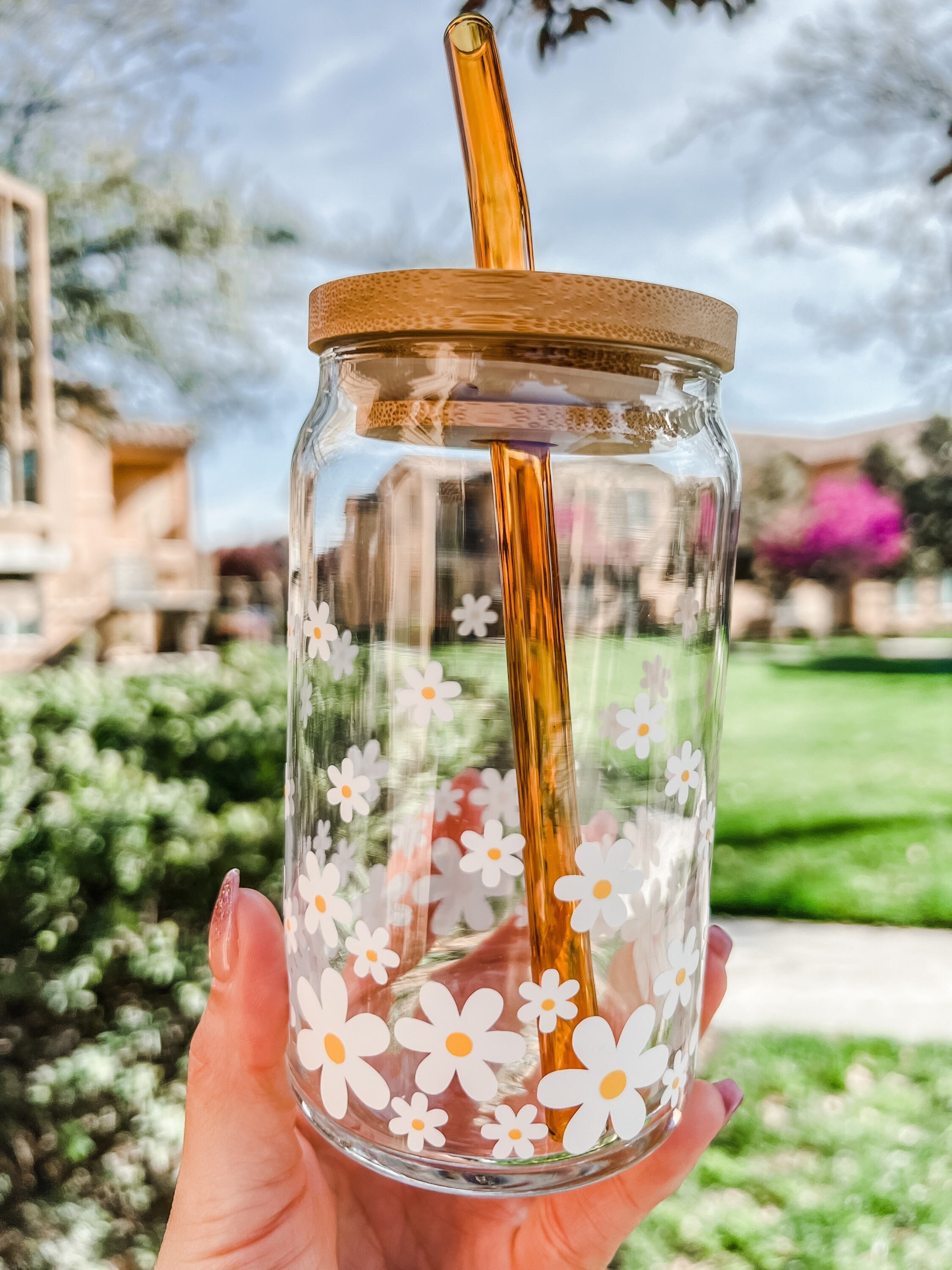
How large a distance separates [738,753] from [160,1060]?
11.0 feet

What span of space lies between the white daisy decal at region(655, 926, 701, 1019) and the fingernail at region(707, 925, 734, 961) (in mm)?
169

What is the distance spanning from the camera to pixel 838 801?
3727 millimetres

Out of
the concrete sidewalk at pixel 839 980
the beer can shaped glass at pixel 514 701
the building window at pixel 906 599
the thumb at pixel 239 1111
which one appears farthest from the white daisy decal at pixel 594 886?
the building window at pixel 906 599

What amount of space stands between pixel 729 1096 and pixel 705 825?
0.27m

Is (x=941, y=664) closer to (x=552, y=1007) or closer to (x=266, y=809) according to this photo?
(x=266, y=809)

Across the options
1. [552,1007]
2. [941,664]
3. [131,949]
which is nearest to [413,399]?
[552,1007]

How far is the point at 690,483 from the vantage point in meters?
0.56

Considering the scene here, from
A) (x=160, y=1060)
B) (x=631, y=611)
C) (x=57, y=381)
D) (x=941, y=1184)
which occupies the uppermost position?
(x=57, y=381)

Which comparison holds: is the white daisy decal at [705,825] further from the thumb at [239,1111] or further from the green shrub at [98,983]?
the green shrub at [98,983]

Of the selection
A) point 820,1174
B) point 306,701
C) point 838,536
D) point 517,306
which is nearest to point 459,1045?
point 306,701

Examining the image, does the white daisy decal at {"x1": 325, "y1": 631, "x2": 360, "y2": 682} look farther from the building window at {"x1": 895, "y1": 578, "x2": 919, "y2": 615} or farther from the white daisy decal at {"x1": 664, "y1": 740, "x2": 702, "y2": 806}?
the building window at {"x1": 895, "y1": 578, "x2": 919, "y2": 615}

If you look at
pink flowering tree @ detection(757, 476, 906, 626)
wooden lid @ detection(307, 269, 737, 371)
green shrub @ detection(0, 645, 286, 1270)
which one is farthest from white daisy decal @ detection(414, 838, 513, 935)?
pink flowering tree @ detection(757, 476, 906, 626)

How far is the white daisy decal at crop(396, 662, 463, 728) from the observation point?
0.55 metres

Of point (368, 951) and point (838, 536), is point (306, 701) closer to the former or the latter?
point (368, 951)
